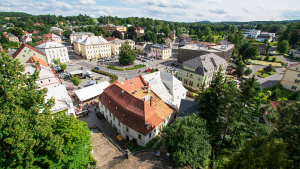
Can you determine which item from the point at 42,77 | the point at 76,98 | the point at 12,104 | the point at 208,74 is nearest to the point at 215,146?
the point at 12,104

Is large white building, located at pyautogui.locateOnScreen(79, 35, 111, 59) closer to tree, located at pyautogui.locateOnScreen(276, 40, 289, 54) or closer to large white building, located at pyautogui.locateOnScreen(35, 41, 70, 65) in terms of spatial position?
large white building, located at pyautogui.locateOnScreen(35, 41, 70, 65)

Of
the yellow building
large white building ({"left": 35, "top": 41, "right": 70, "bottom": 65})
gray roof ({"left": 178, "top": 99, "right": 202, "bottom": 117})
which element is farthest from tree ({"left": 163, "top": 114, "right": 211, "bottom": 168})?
large white building ({"left": 35, "top": 41, "right": 70, "bottom": 65})

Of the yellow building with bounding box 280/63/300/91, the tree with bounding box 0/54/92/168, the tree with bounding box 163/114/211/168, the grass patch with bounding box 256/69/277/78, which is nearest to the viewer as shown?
the tree with bounding box 0/54/92/168

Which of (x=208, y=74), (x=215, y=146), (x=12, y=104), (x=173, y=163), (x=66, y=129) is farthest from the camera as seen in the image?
(x=208, y=74)

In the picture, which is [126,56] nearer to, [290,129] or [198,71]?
[198,71]

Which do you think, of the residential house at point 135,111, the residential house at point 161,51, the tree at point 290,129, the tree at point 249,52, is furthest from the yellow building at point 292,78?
the residential house at point 161,51

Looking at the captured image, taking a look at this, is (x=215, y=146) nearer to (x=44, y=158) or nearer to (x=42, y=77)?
(x=44, y=158)
